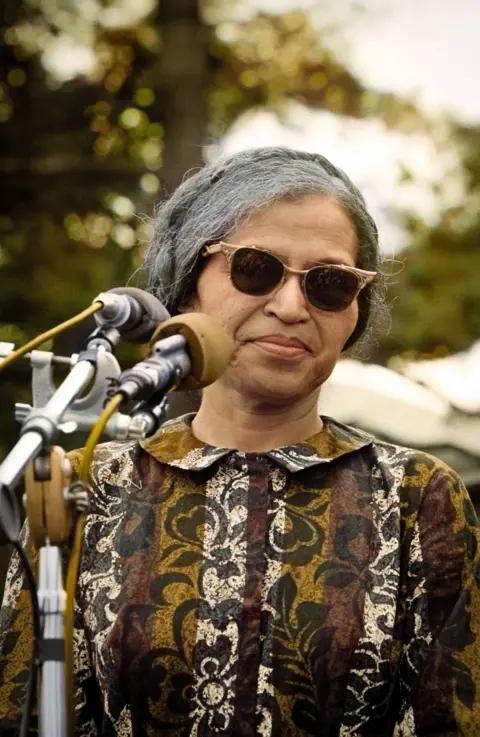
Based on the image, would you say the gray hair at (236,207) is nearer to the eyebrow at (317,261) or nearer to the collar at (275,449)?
the eyebrow at (317,261)

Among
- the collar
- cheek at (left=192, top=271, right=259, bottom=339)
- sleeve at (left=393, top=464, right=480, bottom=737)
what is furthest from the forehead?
sleeve at (left=393, top=464, right=480, bottom=737)

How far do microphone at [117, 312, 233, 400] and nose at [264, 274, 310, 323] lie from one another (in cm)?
50

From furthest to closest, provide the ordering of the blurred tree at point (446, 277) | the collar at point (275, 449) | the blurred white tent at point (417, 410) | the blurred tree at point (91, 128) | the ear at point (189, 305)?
1. the blurred tree at point (446, 277)
2. the blurred white tent at point (417, 410)
3. the blurred tree at point (91, 128)
4. the ear at point (189, 305)
5. the collar at point (275, 449)

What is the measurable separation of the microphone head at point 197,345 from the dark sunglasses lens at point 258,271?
57 cm

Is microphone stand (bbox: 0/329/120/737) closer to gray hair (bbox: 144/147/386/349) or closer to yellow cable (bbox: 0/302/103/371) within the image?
yellow cable (bbox: 0/302/103/371)

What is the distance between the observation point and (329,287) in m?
2.25

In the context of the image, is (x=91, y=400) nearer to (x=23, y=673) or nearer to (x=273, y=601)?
(x=273, y=601)

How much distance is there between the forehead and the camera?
226 centimetres

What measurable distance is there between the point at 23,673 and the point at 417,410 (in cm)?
364

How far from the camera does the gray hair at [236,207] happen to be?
235 centimetres

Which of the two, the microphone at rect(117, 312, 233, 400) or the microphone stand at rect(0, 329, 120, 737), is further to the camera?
the microphone at rect(117, 312, 233, 400)

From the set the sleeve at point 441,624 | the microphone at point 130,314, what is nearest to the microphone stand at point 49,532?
the microphone at point 130,314

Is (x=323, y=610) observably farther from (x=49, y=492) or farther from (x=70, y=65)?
(x=70, y=65)

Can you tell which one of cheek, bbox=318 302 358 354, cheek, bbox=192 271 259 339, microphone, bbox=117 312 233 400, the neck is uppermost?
cheek, bbox=192 271 259 339
